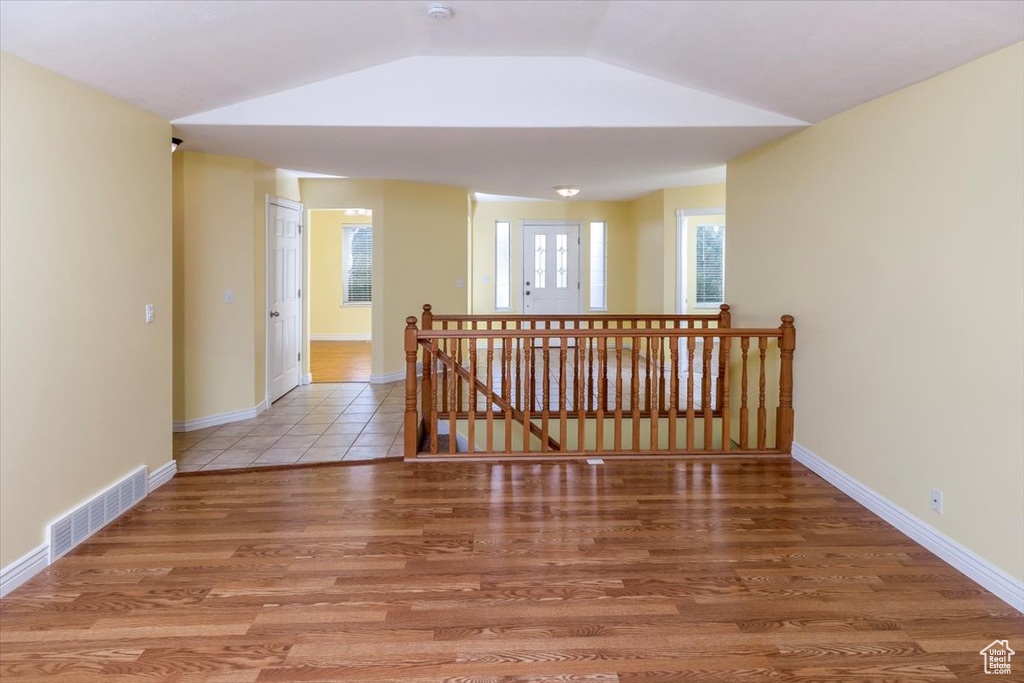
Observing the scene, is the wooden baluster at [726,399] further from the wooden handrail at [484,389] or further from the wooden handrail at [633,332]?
the wooden handrail at [484,389]

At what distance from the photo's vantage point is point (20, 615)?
244 cm

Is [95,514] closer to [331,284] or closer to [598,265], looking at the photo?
[598,265]

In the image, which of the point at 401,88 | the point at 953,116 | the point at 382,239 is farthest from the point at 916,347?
the point at 382,239

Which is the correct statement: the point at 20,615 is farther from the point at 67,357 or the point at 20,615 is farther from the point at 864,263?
the point at 864,263

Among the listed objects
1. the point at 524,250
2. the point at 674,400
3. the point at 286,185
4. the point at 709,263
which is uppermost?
the point at 286,185

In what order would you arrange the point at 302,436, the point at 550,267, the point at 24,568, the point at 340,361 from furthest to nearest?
the point at 550,267 < the point at 340,361 < the point at 302,436 < the point at 24,568

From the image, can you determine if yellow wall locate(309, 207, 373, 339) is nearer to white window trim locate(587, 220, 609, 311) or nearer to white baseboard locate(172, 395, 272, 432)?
white window trim locate(587, 220, 609, 311)

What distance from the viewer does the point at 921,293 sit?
308 centimetres

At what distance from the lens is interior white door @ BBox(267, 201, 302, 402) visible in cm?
625

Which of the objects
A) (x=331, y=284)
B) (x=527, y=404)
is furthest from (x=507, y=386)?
(x=331, y=284)

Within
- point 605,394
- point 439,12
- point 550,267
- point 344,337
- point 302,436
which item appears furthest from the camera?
point 344,337

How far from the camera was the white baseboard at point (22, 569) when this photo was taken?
2.59m

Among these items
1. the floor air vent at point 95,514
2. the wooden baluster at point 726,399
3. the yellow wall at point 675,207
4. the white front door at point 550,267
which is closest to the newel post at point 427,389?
the floor air vent at point 95,514

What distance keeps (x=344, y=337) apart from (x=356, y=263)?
4.33 feet
